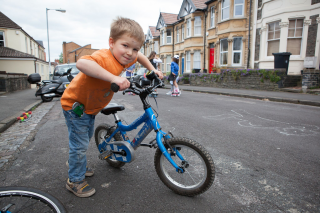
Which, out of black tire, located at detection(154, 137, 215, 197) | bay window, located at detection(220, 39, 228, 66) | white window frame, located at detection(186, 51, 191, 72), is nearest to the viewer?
black tire, located at detection(154, 137, 215, 197)

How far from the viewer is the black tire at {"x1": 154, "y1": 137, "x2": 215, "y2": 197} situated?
2047 millimetres

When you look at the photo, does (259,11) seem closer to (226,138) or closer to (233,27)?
(233,27)

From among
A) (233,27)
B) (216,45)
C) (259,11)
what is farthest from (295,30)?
(216,45)

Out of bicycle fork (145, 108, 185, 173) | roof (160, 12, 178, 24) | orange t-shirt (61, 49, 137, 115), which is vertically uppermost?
roof (160, 12, 178, 24)

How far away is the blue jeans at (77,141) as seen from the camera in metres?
2.20

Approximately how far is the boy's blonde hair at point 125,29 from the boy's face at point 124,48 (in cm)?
3

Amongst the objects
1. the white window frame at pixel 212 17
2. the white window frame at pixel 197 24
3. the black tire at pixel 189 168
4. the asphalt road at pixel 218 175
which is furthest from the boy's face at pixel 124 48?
the white window frame at pixel 197 24

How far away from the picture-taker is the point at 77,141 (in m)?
2.23

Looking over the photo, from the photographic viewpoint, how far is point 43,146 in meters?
3.64

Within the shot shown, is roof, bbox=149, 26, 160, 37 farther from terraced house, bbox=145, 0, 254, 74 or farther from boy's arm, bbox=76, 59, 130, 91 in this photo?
boy's arm, bbox=76, 59, 130, 91

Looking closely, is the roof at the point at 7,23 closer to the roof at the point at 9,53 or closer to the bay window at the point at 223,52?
the roof at the point at 9,53

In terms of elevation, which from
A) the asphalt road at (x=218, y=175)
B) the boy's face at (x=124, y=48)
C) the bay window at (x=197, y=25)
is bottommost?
the asphalt road at (x=218, y=175)

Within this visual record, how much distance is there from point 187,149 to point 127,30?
127 centimetres

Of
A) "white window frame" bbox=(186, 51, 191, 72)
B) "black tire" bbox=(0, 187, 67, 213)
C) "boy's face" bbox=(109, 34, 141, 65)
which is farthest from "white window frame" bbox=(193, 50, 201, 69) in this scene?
"black tire" bbox=(0, 187, 67, 213)
